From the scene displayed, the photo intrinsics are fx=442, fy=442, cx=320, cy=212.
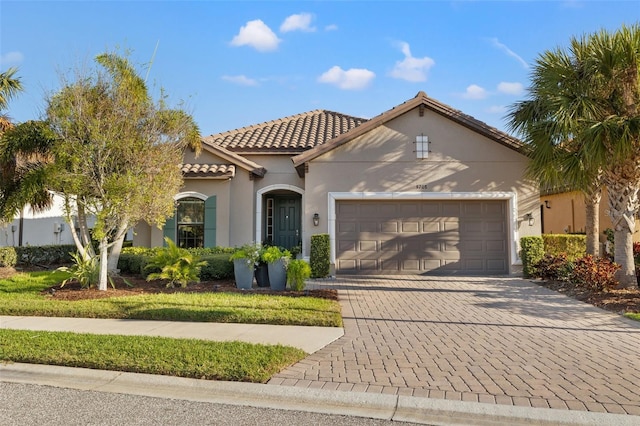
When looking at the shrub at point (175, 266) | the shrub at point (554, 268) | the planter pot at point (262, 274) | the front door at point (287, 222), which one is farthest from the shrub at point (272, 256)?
the shrub at point (554, 268)

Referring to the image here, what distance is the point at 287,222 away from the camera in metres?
16.3

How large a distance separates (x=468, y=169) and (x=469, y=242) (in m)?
2.31

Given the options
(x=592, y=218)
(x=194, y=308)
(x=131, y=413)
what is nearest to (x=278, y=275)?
(x=194, y=308)

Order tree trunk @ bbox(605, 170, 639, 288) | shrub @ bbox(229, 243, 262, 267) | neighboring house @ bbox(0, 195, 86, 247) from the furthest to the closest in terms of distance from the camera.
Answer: neighboring house @ bbox(0, 195, 86, 247), shrub @ bbox(229, 243, 262, 267), tree trunk @ bbox(605, 170, 639, 288)

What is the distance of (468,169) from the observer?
45.9 ft

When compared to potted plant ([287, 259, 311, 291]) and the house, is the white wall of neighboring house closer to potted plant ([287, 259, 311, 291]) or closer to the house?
the house

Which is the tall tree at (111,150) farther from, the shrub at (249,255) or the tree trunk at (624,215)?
the tree trunk at (624,215)

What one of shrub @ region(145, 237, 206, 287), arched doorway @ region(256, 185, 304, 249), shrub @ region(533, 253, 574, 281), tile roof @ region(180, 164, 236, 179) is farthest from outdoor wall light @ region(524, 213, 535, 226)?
shrub @ region(145, 237, 206, 287)

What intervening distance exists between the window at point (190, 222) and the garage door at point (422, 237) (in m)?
4.79

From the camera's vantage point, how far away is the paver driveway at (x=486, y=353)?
4539 millimetres

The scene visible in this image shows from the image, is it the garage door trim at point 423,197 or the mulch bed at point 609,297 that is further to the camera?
the garage door trim at point 423,197

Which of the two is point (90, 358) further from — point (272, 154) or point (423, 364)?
point (272, 154)

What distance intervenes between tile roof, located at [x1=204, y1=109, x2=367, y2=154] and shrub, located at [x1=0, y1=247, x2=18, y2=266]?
7.42 meters

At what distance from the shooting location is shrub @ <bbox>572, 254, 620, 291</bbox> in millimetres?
10061
